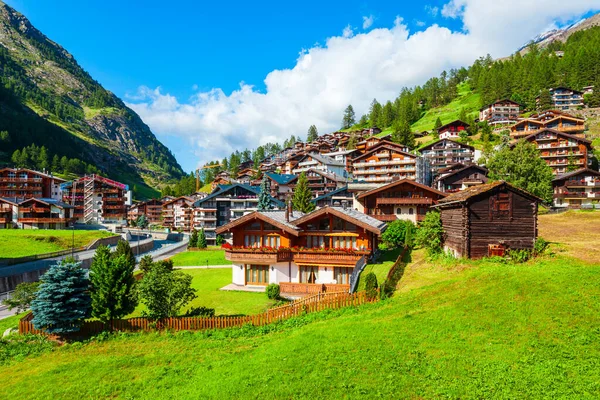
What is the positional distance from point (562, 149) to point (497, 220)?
7767cm

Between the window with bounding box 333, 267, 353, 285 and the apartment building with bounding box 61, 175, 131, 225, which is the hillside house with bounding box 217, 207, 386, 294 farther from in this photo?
the apartment building with bounding box 61, 175, 131, 225

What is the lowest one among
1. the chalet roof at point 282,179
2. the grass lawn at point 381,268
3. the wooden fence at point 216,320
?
the wooden fence at point 216,320

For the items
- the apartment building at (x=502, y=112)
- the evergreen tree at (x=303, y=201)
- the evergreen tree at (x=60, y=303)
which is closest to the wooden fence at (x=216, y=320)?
the evergreen tree at (x=60, y=303)

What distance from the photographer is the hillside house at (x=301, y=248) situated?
31203 mm

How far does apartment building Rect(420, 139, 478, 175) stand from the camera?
332ft

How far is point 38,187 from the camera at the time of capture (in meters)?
106

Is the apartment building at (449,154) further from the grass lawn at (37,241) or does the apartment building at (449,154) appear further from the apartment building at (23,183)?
the apartment building at (23,183)

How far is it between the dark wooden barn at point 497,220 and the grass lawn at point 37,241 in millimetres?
58627

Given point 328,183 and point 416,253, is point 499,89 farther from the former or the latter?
point 416,253

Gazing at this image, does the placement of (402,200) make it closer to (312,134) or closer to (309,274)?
(309,274)

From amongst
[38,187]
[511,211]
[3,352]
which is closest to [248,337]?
[3,352]

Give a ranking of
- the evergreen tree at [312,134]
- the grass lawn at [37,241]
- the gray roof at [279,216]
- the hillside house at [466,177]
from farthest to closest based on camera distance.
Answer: the evergreen tree at [312,134] → the hillside house at [466,177] → the grass lawn at [37,241] → the gray roof at [279,216]

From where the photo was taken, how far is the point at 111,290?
22047 millimetres

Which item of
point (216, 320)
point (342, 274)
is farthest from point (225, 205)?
point (216, 320)
